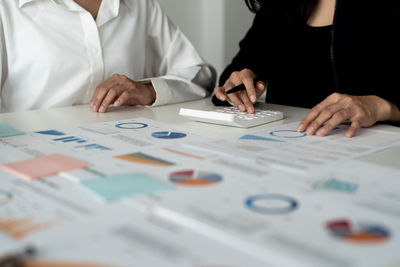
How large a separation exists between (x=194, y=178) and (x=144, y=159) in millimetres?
122

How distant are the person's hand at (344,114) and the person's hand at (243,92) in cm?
17

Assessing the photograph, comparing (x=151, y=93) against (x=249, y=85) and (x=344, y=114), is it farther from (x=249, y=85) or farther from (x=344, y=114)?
(x=344, y=114)

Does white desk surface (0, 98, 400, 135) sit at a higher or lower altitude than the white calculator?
lower

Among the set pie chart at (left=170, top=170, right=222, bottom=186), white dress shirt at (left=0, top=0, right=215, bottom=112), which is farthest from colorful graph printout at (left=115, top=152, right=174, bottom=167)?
white dress shirt at (left=0, top=0, right=215, bottom=112)

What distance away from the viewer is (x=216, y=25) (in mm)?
2826

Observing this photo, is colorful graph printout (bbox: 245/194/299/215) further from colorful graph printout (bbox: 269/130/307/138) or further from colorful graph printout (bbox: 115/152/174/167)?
colorful graph printout (bbox: 269/130/307/138)

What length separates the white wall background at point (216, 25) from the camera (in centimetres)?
279

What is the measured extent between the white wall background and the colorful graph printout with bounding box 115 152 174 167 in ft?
7.05

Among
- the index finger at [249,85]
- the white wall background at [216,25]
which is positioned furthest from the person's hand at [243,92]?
the white wall background at [216,25]

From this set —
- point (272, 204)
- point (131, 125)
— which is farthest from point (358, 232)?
point (131, 125)

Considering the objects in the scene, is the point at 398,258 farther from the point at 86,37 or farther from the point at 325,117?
the point at 86,37

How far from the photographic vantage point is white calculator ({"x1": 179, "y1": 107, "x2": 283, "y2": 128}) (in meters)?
0.92

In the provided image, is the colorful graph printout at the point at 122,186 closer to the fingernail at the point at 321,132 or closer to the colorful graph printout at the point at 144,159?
the colorful graph printout at the point at 144,159

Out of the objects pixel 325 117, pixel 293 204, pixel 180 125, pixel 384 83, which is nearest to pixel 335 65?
pixel 384 83
